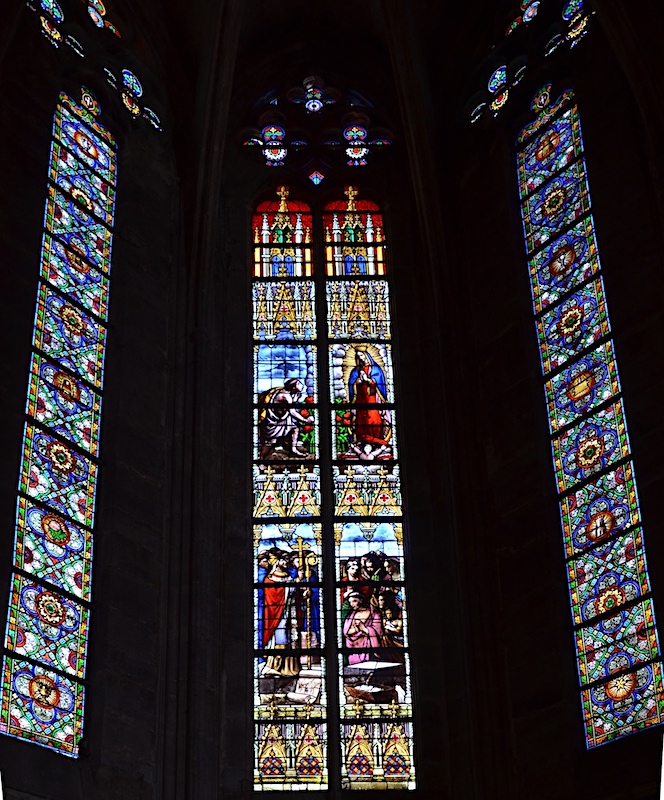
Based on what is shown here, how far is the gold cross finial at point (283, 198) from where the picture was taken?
1647 centimetres

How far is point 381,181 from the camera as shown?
16.7 meters

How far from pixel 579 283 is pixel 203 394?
377 cm

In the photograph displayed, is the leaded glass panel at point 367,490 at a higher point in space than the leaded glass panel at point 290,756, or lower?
higher

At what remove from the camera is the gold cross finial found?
648 inches

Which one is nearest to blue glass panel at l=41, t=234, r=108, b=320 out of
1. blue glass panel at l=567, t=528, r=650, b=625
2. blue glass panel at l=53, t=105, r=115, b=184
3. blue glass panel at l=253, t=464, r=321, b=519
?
blue glass panel at l=53, t=105, r=115, b=184

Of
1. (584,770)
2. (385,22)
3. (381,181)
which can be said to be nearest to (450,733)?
(584,770)

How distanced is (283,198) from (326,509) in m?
4.08

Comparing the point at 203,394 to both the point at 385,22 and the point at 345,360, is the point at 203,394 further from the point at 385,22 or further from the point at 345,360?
the point at 385,22

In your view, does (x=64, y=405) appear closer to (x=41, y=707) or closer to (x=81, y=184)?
(x=81, y=184)

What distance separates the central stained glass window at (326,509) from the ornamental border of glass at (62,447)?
1877mm

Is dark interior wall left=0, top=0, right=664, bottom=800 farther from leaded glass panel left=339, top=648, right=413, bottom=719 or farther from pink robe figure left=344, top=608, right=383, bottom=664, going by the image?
pink robe figure left=344, top=608, right=383, bottom=664

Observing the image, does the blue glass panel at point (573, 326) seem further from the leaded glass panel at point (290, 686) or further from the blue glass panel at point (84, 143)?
the blue glass panel at point (84, 143)

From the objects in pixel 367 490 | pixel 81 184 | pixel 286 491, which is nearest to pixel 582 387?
pixel 367 490

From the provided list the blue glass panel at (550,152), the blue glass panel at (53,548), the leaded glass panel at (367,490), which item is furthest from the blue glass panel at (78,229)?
the blue glass panel at (550,152)
